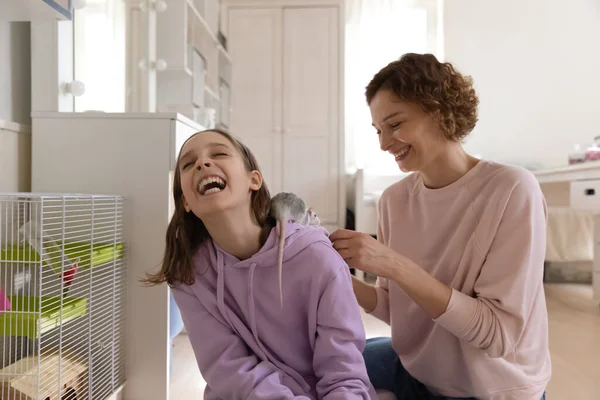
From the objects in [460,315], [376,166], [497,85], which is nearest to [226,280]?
[460,315]

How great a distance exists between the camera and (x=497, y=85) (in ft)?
13.4

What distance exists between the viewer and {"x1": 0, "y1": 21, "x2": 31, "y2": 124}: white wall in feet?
4.57

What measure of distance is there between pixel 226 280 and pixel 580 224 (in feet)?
11.1

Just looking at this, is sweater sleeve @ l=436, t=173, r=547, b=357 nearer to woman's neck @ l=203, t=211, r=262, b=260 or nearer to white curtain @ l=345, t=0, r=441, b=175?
woman's neck @ l=203, t=211, r=262, b=260

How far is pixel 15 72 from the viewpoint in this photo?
1452mm

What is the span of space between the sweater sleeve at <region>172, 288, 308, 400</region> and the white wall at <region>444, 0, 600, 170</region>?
12.0 feet

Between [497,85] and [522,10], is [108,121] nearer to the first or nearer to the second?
[497,85]

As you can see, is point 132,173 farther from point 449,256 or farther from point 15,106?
point 449,256

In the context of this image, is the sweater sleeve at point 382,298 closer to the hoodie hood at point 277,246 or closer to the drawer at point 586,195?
the hoodie hood at point 277,246

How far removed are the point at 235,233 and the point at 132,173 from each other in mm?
641

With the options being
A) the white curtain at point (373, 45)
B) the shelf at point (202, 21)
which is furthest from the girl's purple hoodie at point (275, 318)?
the white curtain at point (373, 45)

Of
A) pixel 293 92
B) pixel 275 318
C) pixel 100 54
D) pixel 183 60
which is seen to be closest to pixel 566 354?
pixel 275 318

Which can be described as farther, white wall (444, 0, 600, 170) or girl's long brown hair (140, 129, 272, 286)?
white wall (444, 0, 600, 170)

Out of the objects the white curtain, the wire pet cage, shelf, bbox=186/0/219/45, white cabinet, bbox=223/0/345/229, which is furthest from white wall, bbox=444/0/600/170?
the wire pet cage
